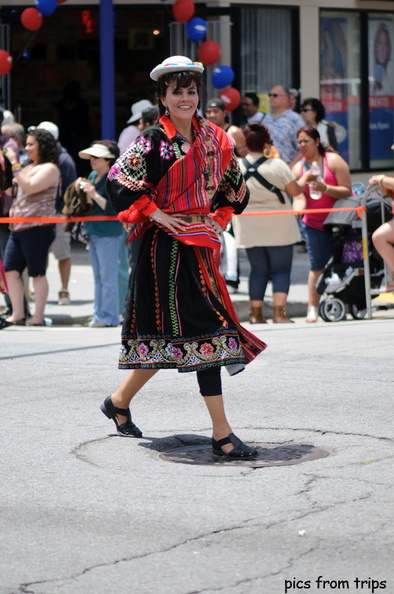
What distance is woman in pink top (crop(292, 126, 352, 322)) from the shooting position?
39.4ft

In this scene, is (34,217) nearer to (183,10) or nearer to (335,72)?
(183,10)

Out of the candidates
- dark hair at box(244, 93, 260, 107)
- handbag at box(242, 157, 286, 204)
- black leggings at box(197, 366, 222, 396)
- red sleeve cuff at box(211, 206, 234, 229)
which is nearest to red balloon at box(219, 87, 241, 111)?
dark hair at box(244, 93, 260, 107)

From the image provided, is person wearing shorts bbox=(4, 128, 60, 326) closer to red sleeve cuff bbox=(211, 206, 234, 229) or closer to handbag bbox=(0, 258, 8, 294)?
handbag bbox=(0, 258, 8, 294)

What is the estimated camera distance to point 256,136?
11.7 m

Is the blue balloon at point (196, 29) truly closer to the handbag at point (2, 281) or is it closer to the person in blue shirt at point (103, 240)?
the person in blue shirt at point (103, 240)

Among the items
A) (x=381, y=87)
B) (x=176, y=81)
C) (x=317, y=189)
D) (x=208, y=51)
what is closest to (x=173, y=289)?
(x=176, y=81)

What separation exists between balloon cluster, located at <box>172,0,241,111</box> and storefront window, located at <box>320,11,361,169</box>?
2896 millimetres

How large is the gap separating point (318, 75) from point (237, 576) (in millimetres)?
16314

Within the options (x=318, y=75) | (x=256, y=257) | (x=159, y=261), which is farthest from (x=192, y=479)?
(x=318, y=75)

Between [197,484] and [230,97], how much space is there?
12464 mm

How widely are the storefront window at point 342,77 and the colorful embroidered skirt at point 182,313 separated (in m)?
14.4

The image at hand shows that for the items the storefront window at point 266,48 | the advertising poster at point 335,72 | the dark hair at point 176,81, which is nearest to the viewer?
the dark hair at point 176,81

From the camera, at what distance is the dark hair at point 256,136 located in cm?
1166

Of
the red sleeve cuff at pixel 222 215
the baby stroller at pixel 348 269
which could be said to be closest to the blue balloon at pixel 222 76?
the baby stroller at pixel 348 269
